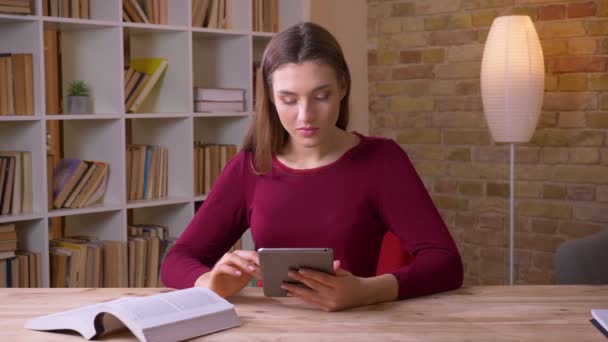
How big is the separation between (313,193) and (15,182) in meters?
1.53

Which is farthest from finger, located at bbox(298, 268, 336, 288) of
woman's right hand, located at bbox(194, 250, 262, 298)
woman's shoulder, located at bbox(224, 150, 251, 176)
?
woman's shoulder, located at bbox(224, 150, 251, 176)

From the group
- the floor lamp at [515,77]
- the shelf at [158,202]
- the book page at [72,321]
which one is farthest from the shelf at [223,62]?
the book page at [72,321]

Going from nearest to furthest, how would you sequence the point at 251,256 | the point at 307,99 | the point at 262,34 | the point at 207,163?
1. the point at 251,256
2. the point at 307,99
3. the point at 207,163
4. the point at 262,34

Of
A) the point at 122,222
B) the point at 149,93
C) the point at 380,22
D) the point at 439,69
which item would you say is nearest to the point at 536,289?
the point at 122,222

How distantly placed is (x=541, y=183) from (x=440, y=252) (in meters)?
2.22

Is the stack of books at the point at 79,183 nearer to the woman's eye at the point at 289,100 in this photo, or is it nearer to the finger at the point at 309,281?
the woman's eye at the point at 289,100

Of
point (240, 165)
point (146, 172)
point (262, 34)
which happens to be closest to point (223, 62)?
point (262, 34)

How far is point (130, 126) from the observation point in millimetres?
4258

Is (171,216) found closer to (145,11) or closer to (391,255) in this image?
(145,11)

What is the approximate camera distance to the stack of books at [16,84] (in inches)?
126

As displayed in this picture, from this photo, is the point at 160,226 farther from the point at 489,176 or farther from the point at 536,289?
the point at 536,289

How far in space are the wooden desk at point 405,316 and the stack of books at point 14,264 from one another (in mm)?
1187

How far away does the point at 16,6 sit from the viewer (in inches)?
124

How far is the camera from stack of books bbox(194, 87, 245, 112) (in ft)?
12.8
